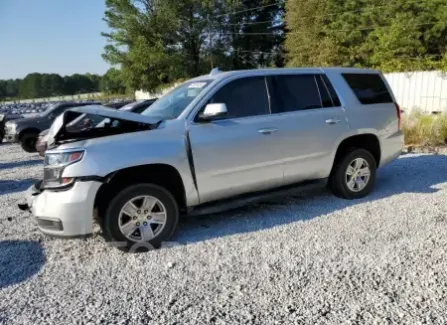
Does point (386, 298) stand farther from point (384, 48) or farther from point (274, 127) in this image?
point (384, 48)

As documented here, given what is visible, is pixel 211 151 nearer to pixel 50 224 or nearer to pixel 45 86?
pixel 50 224

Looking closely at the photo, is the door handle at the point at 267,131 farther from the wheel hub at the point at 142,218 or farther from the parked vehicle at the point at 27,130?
the parked vehicle at the point at 27,130

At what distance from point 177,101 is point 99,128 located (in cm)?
105

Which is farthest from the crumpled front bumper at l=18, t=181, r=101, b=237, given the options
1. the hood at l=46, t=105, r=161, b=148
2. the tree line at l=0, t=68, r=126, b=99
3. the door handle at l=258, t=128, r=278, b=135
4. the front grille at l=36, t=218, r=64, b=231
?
the tree line at l=0, t=68, r=126, b=99

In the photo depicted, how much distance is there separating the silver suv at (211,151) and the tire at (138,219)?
10 mm

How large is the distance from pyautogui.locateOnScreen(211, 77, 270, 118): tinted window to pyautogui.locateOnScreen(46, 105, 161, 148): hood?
84 centimetres

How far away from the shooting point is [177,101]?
185 inches

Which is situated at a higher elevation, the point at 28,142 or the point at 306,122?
the point at 306,122

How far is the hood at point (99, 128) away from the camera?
3.89 metres

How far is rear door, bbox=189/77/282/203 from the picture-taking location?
4168 mm

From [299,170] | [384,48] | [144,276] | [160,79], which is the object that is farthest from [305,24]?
[144,276]

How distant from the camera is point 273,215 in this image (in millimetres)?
4883

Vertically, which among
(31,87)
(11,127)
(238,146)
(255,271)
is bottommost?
(255,271)

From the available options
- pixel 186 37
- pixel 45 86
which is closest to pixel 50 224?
pixel 186 37
